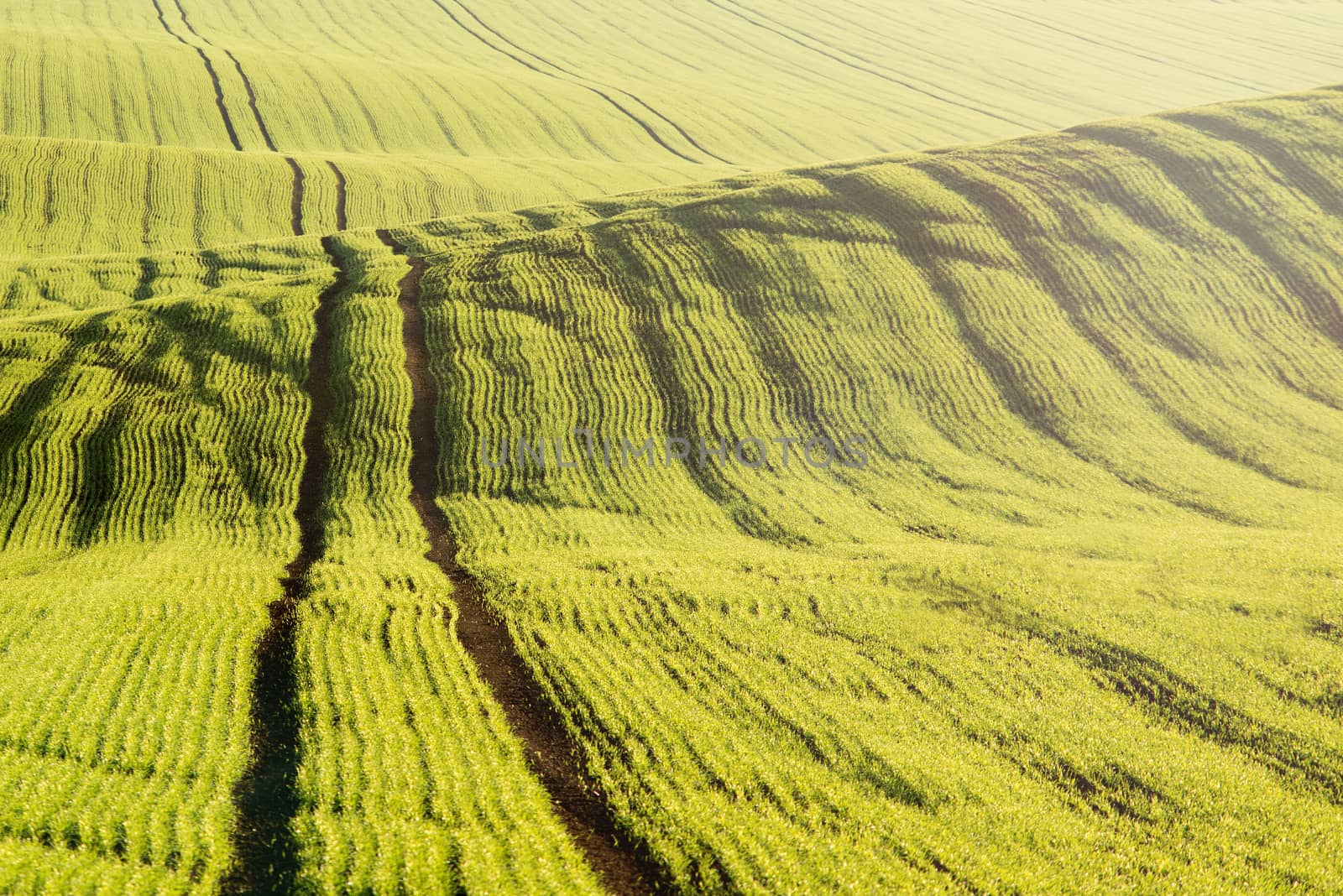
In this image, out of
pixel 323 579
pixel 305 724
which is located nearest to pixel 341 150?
pixel 323 579

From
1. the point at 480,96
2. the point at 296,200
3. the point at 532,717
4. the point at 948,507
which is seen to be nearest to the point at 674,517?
the point at 948,507

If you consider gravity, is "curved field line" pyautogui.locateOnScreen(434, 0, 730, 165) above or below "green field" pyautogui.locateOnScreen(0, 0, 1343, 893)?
above

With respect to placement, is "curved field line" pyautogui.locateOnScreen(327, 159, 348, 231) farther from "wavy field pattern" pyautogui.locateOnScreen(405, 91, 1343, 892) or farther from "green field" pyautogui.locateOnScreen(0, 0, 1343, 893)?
"wavy field pattern" pyautogui.locateOnScreen(405, 91, 1343, 892)

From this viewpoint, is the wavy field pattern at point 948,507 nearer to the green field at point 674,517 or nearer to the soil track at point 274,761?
the green field at point 674,517

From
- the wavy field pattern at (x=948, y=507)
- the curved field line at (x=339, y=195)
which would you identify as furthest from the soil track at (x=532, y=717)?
the curved field line at (x=339, y=195)

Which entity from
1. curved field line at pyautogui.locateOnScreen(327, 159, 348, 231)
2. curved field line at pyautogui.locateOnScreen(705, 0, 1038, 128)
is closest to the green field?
curved field line at pyautogui.locateOnScreen(327, 159, 348, 231)
